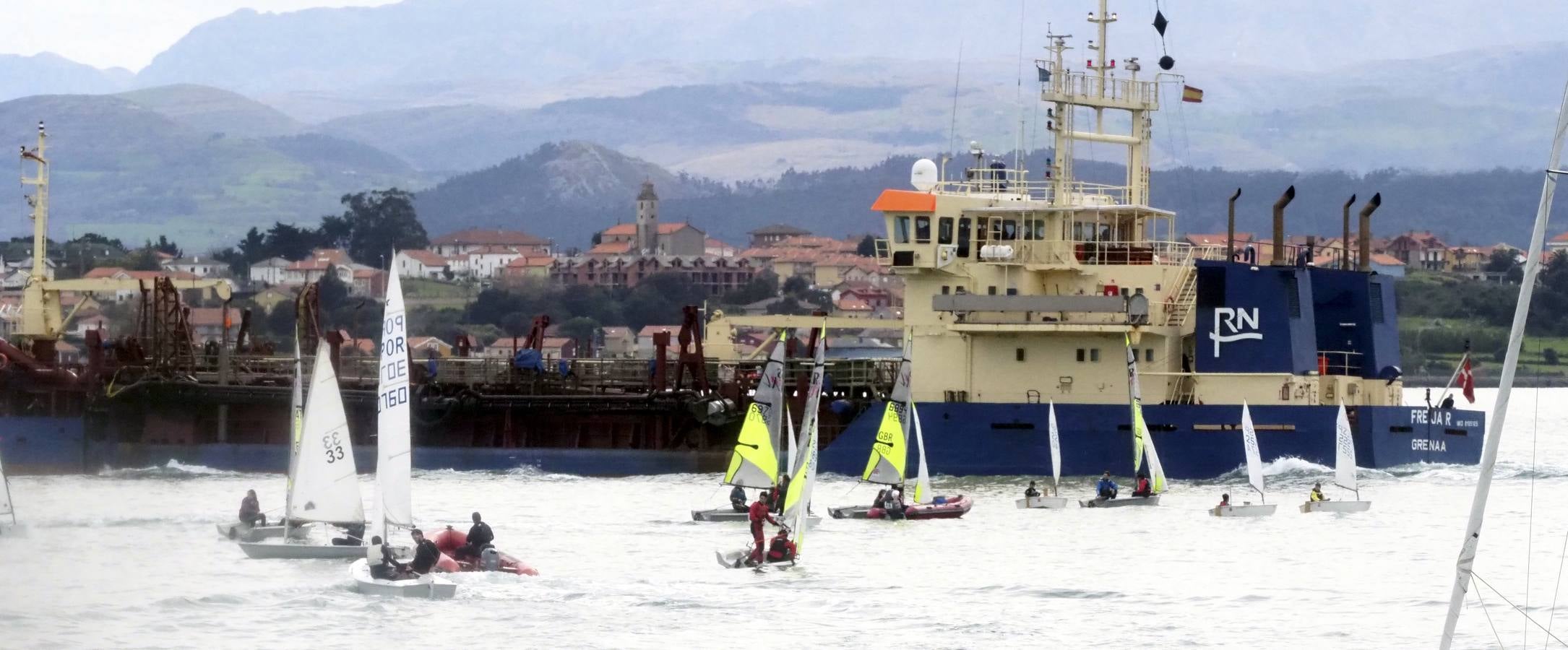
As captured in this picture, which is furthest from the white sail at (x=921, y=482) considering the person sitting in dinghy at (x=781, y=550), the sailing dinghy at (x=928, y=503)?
the person sitting in dinghy at (x=781, y=550)

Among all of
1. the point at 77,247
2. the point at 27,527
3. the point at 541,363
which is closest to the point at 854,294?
the point at 77,247

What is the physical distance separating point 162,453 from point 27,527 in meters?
15.6

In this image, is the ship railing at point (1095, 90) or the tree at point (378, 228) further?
the tree at point (378, 228)

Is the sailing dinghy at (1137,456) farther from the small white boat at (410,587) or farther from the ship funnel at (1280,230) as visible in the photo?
the small white boat at (410,587)

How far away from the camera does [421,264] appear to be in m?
180

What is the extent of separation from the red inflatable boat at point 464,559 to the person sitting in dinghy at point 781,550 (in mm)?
3923

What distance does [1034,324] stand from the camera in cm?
5206

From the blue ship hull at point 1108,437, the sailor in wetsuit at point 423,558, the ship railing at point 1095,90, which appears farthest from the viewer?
the ship railing at point 1095,90

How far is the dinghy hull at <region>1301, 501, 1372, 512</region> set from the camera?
48406 mm

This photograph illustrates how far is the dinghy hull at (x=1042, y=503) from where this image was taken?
158ft

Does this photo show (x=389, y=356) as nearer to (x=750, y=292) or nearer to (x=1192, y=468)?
(x=1192, y=468)

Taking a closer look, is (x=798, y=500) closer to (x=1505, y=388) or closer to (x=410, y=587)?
(x=410, y=587)

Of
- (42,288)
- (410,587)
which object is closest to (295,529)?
(410,587)

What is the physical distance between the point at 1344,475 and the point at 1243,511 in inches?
147
